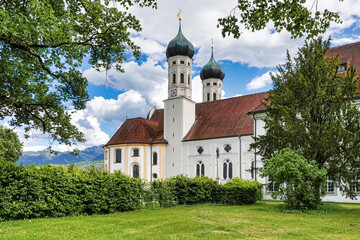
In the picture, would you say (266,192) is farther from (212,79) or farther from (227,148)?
(212,79)

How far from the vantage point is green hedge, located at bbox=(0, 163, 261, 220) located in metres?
12.6

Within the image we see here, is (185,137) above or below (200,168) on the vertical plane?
above

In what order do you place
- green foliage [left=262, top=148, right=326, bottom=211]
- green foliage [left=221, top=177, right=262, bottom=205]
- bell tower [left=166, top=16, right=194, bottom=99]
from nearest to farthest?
green foliage [left=262, top=148, right=326, bottom=211] → green foliage [left=221, top=177, right=262, bottom=205] → bell tower [left=166, top=16, right=194, bottom=99]

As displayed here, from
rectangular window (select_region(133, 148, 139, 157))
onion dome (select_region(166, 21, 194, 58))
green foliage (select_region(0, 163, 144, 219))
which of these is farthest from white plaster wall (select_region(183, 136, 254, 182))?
green foliage (select_region(0, 163, 144, 219))

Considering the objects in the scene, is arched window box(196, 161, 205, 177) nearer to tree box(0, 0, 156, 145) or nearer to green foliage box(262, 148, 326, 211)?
green foliage box(262, 148, 326, 211)

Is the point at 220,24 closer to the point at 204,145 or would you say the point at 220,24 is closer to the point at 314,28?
the point at 314,28

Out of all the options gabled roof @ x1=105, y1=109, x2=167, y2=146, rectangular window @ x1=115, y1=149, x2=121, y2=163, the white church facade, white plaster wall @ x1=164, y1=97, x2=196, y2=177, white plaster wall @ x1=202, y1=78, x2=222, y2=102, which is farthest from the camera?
white plaster wall @ x1=202, y1=78, x2=222, y2=102

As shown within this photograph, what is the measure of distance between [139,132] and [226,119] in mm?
11580

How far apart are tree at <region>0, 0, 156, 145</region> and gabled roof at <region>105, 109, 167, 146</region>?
27815mm

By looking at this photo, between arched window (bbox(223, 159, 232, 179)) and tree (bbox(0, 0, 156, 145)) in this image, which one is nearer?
tree (bbox(0, 0, 156, 145))

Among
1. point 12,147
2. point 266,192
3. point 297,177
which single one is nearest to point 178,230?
point 297,177

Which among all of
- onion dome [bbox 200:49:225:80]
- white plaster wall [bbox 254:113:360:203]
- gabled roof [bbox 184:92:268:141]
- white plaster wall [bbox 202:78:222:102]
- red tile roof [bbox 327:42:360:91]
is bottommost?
white plaster wall [bbox 254:113:360:203]

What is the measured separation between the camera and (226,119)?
38.5m

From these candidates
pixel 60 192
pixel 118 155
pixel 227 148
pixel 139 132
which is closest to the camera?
pixel 60 192
